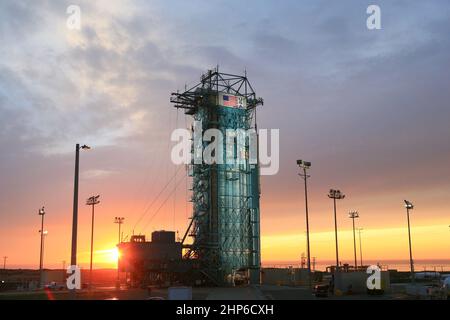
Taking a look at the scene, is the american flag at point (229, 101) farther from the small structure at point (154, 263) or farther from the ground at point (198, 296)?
the ground at point (198, 296)

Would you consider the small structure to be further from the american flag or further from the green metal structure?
the american flag

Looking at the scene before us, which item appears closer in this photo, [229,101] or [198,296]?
[198,296]

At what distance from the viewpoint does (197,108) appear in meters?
122

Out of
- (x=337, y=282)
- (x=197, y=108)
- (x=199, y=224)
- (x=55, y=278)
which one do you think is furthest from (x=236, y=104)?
(x=55, y=278)

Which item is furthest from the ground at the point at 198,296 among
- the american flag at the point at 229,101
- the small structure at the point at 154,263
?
the american flag at the point at 229,101

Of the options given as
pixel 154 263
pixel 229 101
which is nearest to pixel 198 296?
pixel 154 263

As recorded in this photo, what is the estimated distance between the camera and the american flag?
392ft

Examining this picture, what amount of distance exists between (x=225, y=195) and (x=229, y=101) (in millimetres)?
20688

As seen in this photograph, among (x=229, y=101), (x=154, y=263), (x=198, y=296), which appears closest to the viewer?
(x=198, y=296)

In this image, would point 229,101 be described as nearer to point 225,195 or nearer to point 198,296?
point 225,195

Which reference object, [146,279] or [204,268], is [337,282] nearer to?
[204,268]

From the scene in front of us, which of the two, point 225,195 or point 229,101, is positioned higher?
point 229,101

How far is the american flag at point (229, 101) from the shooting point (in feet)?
392

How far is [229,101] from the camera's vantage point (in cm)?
12019
